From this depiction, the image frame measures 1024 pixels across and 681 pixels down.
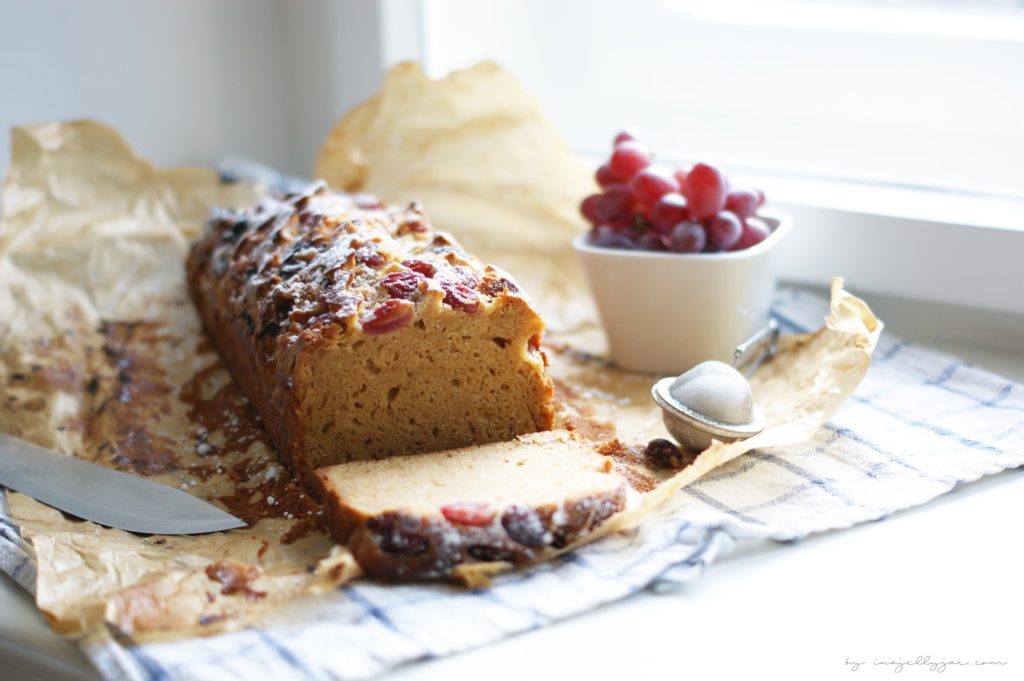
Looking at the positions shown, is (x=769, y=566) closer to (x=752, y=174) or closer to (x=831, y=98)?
(x=752, y=174)

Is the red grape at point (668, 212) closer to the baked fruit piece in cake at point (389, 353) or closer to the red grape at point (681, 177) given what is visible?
the red grape at point (681, 177)

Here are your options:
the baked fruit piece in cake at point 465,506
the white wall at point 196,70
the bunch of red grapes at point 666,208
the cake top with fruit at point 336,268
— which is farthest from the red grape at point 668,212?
the white wall at point 196,70

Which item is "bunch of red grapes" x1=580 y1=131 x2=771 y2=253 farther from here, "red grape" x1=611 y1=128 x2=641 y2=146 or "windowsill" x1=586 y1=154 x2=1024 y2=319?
"windowsill" x1=586 y1=154 x2=1024 y2=319

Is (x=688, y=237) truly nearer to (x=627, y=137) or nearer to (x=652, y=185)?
(x=652, y=185)

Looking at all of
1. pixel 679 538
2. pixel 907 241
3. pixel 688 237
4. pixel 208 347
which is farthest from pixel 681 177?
pixel 208 347

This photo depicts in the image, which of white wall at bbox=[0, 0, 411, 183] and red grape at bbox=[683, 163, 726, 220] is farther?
white wall at bbox=[0, 0, 411, 183]

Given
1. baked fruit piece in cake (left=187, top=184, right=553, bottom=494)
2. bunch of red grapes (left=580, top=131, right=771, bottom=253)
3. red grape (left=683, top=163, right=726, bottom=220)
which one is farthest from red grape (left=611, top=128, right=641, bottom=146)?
baked fruit piece in cake (left=187, top=184, right=553, bottom=494)
